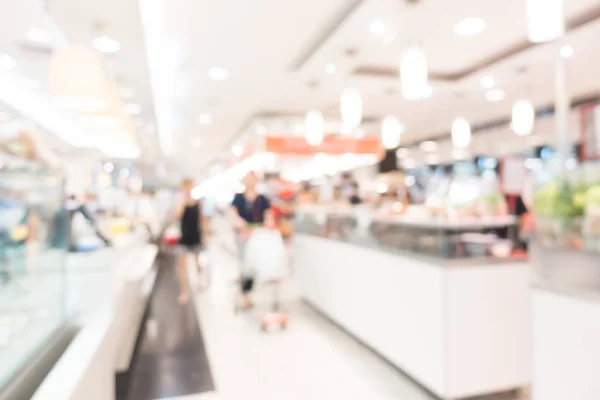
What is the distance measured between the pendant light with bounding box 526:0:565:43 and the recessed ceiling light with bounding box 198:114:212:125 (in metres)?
7.17

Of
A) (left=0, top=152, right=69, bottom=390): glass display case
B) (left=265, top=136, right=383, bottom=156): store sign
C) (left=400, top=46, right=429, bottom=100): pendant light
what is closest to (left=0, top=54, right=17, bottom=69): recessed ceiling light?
(left=0, top=152, right=69, bottom=390): glass display case

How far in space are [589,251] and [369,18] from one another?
2.80 meters

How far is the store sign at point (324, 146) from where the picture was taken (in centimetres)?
860

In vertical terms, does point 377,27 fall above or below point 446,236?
above

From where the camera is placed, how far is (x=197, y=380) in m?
3.25

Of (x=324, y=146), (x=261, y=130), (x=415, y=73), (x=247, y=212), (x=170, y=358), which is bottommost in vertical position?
(x=170, y=358)

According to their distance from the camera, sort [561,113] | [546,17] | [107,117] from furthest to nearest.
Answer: [107,117]
[561,113]
[546,17]

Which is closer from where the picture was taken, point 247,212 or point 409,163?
point 247,212

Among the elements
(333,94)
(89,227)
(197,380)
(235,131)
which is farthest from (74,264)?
(235,131)

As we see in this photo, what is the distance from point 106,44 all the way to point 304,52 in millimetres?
2153

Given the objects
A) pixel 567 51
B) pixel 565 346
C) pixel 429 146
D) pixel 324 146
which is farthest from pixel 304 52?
pixel 429 146

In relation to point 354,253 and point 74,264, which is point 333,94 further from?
point 74,264

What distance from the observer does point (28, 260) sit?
1830 millimetres

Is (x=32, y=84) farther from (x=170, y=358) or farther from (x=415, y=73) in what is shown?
(x=415, y=73)
